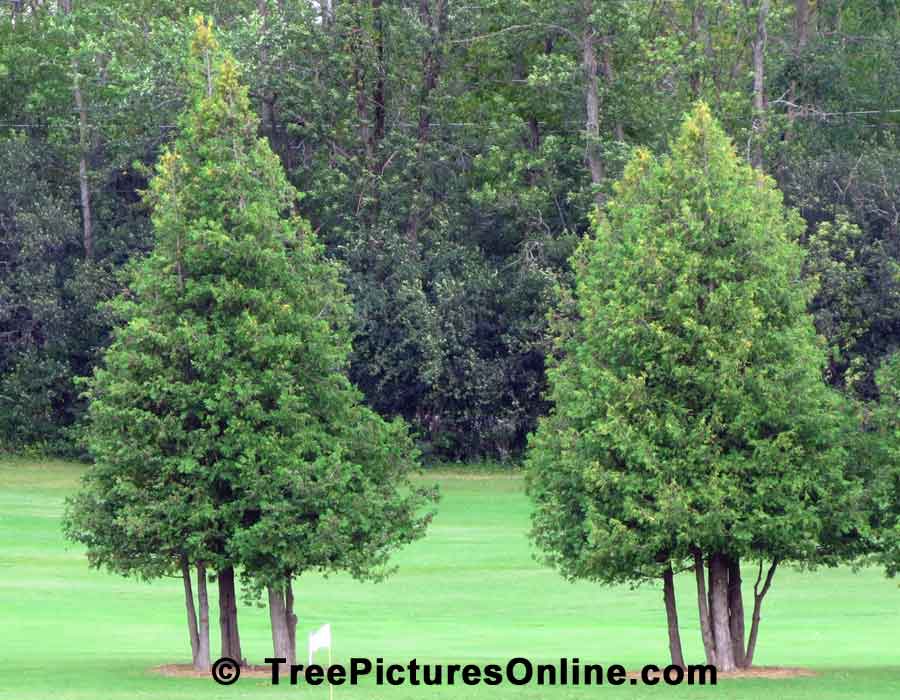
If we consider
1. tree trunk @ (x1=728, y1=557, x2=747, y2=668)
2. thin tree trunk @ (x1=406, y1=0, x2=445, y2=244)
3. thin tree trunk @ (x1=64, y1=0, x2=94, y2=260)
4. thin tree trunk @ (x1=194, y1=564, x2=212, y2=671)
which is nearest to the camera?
thin tree trunk @ (x1=194, y1=564, x2=212, y2=671)

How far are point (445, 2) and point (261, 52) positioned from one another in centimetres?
695

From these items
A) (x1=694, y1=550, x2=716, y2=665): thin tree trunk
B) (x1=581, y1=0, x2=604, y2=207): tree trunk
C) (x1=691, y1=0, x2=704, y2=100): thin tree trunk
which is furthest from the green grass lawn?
(x1=691, y1=0, x2=704, y2=100): thin tree trunk

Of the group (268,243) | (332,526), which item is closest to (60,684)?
(332,526)

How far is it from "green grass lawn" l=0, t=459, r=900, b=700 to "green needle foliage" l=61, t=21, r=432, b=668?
200cm

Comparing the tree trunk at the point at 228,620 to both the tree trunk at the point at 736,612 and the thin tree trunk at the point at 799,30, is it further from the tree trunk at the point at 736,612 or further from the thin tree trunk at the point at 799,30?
the thin tree trunk at the point at 799,30

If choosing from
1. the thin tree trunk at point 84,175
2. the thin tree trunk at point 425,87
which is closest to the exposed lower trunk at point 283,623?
the thin tree trunk at point 425,87

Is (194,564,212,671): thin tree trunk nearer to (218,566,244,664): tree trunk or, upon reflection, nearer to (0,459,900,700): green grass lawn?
(218,566,244,664): tree trunk

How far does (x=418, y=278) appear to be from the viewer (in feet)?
205

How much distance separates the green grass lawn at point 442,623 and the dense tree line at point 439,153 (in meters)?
12.9

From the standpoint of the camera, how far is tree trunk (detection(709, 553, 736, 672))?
1005 inches

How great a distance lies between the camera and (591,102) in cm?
6225

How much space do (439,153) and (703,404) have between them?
4076 centimetres

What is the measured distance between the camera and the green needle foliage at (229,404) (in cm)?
2397

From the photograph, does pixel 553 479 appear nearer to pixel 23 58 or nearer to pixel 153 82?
pixel 153 82
